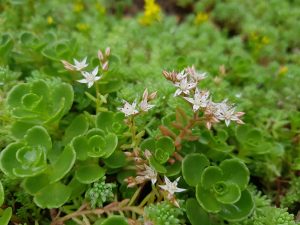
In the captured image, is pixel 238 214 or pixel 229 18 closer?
pixel 238 214

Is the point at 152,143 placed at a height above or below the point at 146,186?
above

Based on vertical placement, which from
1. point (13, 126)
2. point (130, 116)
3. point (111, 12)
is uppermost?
point (130, 116)

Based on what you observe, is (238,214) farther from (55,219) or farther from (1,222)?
(1,222)

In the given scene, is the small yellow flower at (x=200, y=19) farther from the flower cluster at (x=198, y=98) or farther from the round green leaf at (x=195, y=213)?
the round green leaf at (x=195, y=213)

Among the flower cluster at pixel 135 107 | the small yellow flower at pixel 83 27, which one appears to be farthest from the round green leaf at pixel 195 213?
the small yellow flower at pixel 83 27

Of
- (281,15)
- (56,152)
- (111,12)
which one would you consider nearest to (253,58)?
(281,15)

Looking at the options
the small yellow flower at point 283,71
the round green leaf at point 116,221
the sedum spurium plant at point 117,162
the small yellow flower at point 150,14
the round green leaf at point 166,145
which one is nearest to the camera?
the round green leaf at point 116,221
